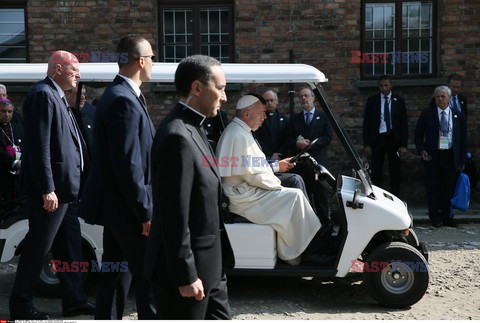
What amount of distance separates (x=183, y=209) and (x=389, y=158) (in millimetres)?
7822

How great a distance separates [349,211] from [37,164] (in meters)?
2.55

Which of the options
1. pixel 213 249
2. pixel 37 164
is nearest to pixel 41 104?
pixel 37 164

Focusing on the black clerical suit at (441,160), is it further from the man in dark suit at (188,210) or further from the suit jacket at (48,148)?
the man in dark suit at (188,210)

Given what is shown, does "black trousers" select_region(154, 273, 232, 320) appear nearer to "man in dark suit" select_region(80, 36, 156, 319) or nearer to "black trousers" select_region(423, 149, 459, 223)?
"man in dark suit" select_region(80, 36, 156, 319)

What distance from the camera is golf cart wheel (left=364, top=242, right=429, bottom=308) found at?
19.6ft

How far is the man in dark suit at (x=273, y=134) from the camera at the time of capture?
823 cm

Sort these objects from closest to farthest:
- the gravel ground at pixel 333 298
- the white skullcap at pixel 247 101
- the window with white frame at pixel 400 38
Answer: the gravel ground at pixel 333 298
the white skullcap at pixel 247 101
the window with white frame at pixel 400 38

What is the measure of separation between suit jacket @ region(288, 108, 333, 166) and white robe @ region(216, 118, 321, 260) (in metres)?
2.43

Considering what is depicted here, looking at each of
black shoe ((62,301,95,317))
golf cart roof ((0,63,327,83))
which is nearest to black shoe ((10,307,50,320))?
black shoe ((62,301,95,317))

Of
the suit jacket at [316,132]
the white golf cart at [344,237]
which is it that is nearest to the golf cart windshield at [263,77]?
the white golf cart at [344,237]

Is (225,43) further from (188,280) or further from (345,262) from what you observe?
(188,280)

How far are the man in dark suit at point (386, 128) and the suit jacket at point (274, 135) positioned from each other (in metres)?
2.38

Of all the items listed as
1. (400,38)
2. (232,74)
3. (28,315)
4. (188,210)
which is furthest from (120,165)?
(400,38)

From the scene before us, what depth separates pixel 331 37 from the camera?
36.9 feet
